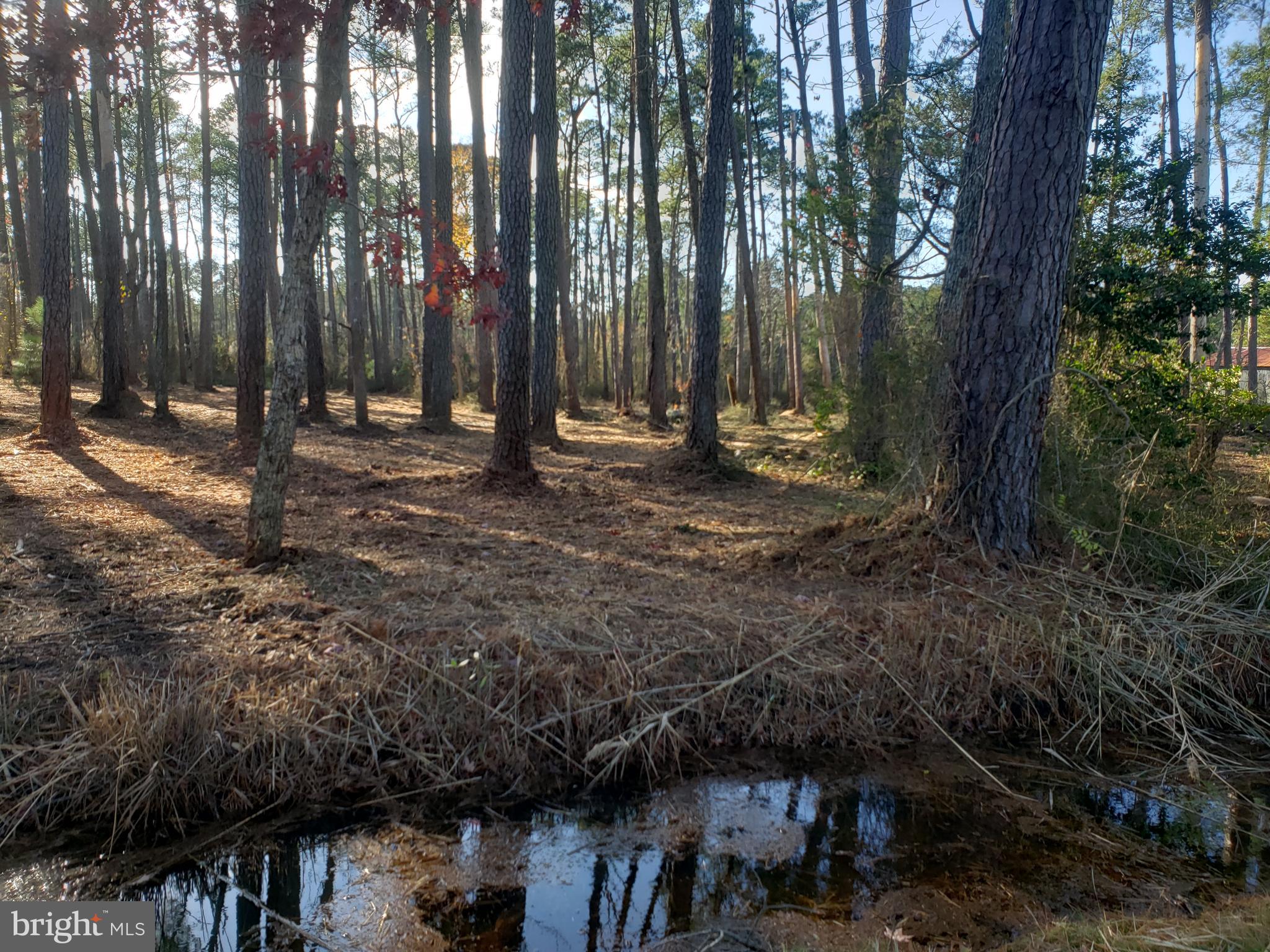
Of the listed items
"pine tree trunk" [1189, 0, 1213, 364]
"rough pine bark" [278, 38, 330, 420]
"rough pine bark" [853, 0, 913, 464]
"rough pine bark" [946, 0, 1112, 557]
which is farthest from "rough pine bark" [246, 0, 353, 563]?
"pine tree trunk" [1189, 0, 1213, 364]

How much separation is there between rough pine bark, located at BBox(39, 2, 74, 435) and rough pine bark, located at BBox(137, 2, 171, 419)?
134 cm

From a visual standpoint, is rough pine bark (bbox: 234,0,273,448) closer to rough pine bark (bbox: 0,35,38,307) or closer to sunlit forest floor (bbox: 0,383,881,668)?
sunlit forest floor (bbox: 0,383,881,668)

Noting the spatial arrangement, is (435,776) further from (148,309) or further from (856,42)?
(148,309)

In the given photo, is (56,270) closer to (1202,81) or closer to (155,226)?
(155,226)

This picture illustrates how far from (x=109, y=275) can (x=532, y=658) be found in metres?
11.1

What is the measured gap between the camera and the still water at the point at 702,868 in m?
2.84

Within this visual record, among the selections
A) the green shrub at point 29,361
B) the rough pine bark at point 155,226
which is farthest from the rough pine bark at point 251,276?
the green shrub at point 29,361

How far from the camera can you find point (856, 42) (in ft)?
43.6

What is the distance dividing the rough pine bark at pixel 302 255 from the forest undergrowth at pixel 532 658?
2.74 ft

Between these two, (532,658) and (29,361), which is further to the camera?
(29,361)

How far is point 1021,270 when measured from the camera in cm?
527

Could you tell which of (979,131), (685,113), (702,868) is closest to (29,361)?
(685,113)

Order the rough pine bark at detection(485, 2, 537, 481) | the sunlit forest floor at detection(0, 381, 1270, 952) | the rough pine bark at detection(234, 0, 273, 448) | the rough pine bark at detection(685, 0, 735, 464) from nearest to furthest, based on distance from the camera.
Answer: the sunlit forest floor at detection(0, 381, 1270, 952), the rough pine bark at detection(485, 2, 537, 481), the rough pine bark at detection(685, 0, 735, 464), the rough pine bark at detection(234, 0, 273, 448)

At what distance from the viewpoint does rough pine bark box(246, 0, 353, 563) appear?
16.2 feet
